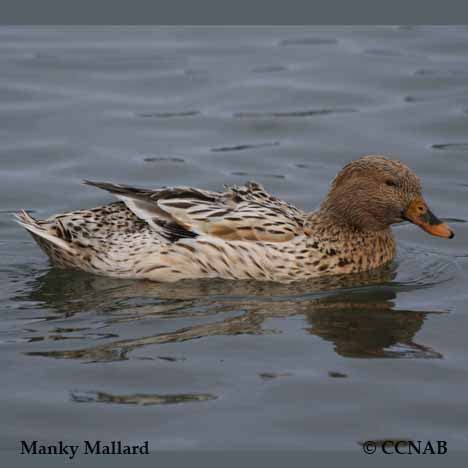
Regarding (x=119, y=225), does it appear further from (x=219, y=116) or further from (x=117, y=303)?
(x=219, y=116)

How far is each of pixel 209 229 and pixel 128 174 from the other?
3528 mm

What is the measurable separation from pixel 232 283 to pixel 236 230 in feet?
1.41

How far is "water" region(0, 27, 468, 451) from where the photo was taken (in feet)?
26.1

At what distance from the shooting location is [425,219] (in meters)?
10.7

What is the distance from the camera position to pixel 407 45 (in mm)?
18859

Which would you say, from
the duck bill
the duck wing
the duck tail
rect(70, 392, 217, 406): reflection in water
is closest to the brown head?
the duck bill

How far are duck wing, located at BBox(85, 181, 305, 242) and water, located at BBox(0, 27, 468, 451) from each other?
445 millimetres

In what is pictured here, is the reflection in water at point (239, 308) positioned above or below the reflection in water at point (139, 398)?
above

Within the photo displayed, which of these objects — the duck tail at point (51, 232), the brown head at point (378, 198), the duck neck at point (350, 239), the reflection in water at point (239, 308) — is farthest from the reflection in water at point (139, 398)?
the brown head at point (378, 198)

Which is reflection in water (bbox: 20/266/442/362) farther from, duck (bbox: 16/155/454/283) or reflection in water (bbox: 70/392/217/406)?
reflection in water (bbox: 70/392/217/406)

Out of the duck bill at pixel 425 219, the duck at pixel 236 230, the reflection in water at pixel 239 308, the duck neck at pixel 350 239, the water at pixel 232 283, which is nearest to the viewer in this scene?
the water at pixel 232 283

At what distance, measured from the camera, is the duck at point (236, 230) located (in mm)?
10594

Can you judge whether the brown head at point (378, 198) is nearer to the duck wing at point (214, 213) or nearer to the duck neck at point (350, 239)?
the duck neck at point (350, 239)

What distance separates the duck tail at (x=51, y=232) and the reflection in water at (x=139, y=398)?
9.07ft
